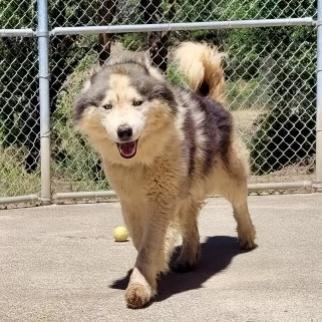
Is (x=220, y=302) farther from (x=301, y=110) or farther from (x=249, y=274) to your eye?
(x=301, y=110)

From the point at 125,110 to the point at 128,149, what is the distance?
0.69ft

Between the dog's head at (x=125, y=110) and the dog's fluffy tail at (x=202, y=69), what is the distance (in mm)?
1066

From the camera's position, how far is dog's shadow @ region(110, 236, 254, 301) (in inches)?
173

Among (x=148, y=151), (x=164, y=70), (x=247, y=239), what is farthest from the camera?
(x=164, y=70)

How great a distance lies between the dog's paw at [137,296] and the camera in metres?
3.95

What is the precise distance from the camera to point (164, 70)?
779 centimetres

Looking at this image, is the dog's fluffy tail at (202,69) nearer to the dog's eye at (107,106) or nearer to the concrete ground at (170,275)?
the concrete ground at (170,275)

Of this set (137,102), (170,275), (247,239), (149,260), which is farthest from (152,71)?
(247,239)

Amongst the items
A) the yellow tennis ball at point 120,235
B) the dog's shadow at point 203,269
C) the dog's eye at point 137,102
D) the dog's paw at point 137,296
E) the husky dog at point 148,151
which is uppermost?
the dog's eye at point 137,102

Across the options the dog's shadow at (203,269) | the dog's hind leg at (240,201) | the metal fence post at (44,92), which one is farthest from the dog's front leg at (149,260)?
the metal fence post at (44,92)

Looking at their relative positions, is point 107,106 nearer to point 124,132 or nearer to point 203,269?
point 124,132

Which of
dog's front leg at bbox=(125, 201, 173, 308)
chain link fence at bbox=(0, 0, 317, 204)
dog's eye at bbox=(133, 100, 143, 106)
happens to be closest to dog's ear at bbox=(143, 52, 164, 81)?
dog's eye at bbox=(133, 100, 143, 106)

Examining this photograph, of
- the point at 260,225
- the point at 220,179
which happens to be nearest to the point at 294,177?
the point at 260,225

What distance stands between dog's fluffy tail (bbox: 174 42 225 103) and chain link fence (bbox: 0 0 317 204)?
5.27 feet
